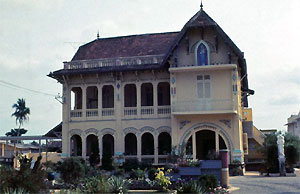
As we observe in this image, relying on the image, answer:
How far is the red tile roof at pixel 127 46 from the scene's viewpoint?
35259 millimetres

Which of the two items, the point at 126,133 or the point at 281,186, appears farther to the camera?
the point at 126,133

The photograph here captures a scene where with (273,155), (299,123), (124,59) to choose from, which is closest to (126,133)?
(124,59)

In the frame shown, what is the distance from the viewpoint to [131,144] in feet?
116

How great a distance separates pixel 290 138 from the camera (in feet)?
101

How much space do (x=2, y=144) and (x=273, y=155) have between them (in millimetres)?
46221

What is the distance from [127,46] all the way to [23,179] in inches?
928

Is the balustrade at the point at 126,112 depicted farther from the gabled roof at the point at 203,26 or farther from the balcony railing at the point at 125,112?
the gabled roof at the point at 203,26

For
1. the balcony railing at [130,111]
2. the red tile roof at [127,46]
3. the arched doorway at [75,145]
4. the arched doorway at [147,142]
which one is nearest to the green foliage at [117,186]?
the balcony railing at [130,111]

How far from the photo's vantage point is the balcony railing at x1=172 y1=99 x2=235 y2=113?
30491mm

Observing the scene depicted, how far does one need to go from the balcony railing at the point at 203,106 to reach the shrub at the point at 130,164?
435 centimetres

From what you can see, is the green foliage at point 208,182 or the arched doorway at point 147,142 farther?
the arched doorway at point 147,142

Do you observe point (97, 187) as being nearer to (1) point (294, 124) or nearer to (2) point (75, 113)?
(2) point (75, 113)

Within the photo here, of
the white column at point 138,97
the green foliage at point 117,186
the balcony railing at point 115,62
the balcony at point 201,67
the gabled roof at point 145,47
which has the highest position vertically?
the gabled roof at point 145,47

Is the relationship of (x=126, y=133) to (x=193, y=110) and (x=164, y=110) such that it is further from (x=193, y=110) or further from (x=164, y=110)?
(x=193, y=110)
